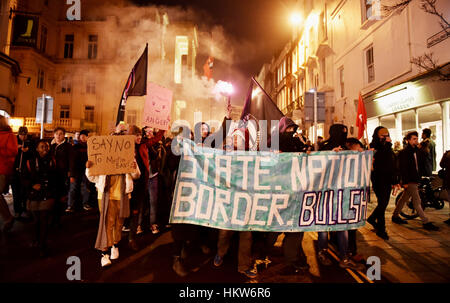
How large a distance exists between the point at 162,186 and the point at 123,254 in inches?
77.2

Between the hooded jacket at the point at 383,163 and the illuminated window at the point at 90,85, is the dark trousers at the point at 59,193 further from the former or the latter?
the illuminated window at the point at 90,85

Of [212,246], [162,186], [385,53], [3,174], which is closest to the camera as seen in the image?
[212,246]

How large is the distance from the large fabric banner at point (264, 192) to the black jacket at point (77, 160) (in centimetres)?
443

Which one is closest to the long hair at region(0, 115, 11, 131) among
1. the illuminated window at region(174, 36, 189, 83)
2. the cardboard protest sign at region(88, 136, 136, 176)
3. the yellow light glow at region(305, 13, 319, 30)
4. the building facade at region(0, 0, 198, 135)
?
the cardboard protest sign at region(88, 136, 136, 176)

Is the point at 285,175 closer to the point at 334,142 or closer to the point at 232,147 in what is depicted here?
the point at 232,147

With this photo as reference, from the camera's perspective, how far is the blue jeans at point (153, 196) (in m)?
5.61

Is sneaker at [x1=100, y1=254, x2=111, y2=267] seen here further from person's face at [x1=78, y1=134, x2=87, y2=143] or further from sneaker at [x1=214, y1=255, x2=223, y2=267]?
person's face at [x1=78, y1=134, x2=87, y2=143]

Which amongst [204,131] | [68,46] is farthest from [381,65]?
[68,46]

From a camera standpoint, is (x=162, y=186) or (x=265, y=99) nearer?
(x=265, y=99)

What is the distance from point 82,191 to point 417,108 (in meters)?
12.8
